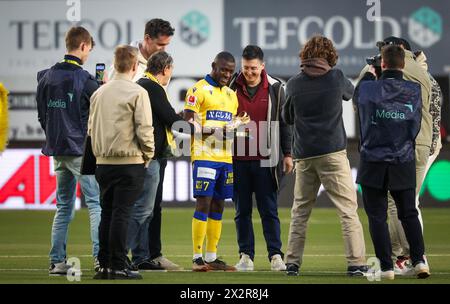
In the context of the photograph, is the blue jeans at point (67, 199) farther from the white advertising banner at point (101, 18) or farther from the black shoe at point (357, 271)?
the white advertising banner at point (101, 18)

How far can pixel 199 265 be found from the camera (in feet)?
41.3

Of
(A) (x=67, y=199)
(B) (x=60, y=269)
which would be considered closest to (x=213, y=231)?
(A) (x=67, y=199)

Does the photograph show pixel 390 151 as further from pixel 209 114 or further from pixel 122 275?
pixel 122 275

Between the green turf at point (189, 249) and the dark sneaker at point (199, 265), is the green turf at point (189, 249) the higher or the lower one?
the lower one

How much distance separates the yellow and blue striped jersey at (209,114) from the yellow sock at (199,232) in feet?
1.87

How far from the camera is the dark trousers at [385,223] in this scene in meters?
11.6

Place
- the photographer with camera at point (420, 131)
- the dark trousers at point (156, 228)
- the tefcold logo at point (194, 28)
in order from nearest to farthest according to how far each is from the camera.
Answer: the photographer with camera at point (420, 131) < the dark trousers at point (156, 228) < the tefcold logo at point (194, 28)

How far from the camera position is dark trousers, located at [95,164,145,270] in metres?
11.3

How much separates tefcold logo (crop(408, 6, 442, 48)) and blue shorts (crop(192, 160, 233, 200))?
12.1 metres

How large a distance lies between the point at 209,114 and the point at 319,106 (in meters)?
1.24

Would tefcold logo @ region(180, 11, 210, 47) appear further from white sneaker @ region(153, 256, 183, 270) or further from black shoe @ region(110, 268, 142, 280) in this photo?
black shoe @ region(110, 268, 142, 280)

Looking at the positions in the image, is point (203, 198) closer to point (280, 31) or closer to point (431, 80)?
point (431, 80)

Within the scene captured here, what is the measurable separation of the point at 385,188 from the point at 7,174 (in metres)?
12.0

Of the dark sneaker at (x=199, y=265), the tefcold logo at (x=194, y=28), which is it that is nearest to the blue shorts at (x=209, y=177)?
the dark sneaker at (x=199, y=265)
